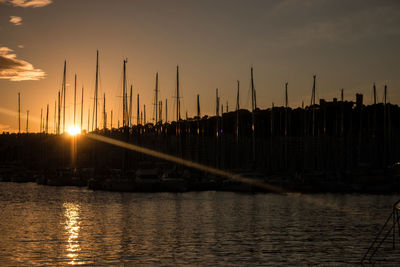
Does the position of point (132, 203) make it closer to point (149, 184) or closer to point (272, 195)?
point (149, 184)

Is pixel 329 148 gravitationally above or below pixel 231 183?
above

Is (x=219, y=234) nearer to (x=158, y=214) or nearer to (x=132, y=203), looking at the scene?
(x=158, y=214)

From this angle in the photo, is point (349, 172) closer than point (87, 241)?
No

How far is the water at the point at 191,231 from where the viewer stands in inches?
1131

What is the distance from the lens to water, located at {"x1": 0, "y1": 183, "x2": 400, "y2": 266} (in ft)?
94.2

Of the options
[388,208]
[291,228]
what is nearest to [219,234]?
[291,228]

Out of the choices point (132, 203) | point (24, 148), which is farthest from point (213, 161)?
point (24, 148)

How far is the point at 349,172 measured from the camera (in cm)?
8819

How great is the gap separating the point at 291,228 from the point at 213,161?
7298 cm

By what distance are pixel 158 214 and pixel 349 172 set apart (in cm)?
4627

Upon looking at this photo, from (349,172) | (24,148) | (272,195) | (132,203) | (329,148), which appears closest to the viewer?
(132,203)

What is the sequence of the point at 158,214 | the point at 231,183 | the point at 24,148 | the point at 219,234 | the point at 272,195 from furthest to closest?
the point at 24,148, the point at 231,183, the point at 272,195, the point at 158,214, the point at 219,234

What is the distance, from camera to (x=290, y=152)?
4764 inches

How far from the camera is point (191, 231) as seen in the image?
3984 centimetres
